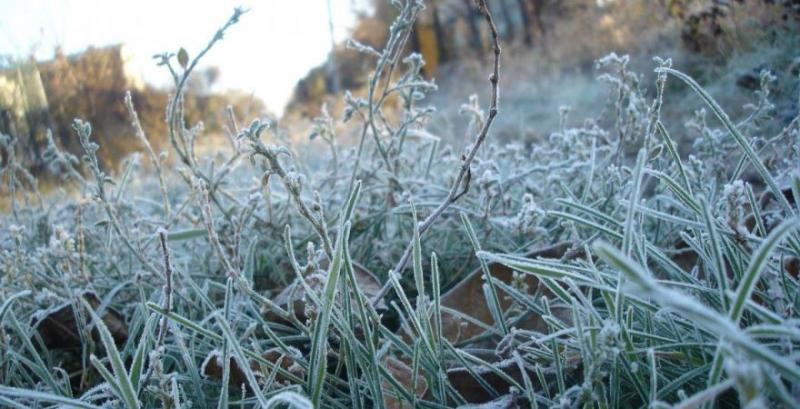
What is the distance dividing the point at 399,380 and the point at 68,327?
697mm

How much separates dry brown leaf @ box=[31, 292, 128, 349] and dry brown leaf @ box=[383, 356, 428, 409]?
1.94 ft

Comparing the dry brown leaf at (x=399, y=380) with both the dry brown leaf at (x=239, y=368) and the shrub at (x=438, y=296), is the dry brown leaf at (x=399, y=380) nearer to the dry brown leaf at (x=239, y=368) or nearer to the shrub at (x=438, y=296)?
the shrub at (x=438, y=296)

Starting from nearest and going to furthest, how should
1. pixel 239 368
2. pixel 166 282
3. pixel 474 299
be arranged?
1. pixel 166 282
2. pixel 239 368
3. pixel 474 299

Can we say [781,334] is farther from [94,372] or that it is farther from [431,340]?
[94,372]

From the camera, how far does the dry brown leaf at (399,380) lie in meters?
0.73

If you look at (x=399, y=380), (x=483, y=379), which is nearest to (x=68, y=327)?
(x=399, y=380)

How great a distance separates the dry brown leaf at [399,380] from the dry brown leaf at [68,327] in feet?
1.94

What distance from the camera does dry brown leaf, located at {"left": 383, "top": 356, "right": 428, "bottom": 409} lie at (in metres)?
0.73

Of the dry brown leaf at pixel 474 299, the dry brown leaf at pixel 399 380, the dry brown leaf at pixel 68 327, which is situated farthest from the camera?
the dry brown leaf at pixel 68 327

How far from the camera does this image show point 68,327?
112 cm

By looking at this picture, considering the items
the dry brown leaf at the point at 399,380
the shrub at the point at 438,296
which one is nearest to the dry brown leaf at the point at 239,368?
the shrub at the point at 438,296

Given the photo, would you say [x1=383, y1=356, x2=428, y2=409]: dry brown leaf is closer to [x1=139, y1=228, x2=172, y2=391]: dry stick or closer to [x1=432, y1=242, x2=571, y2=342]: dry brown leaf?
[x1=432, y1=242, x2=571, y2=342]: dry brown leaf

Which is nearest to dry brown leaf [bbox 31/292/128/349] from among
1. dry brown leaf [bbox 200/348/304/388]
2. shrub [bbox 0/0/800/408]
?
shrub [bbox 0/0/800/408]

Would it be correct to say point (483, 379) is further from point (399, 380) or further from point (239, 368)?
point (239, 368)
